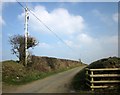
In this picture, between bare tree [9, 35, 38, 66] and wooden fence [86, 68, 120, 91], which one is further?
bare tree [9, 35, 38, 66]

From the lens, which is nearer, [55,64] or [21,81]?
[21,81]

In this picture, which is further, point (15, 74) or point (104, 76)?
point (15, 74)

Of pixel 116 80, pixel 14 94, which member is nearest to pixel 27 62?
pixel 14 94

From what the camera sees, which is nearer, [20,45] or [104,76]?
[104,76]

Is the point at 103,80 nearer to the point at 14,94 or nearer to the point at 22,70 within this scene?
the point at 14,94

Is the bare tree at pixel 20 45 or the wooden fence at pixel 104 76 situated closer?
the wooden fence at pixel 104 76

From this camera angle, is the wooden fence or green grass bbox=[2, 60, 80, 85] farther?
green grass bbox=[2, 60, 80, 85]

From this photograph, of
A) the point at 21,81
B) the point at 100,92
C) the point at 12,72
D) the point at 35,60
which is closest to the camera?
the point at 100,92

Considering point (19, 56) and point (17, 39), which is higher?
point (17, 39)

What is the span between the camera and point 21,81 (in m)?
19.5

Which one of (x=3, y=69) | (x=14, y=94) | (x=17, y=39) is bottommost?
(x=14, y=94)

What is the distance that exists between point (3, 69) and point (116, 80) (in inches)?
471

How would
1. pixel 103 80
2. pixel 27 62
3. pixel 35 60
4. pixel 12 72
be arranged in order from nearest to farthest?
pixel 103 80, pixel 12 72, pixel 27 62, pixel 35 60

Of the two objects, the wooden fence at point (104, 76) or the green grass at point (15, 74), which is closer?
the wooden fence at point (104, 76)
